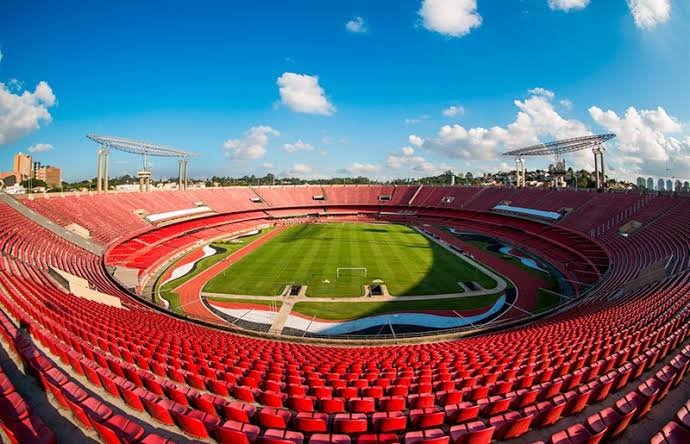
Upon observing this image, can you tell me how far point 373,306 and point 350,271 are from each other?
915 centimetres

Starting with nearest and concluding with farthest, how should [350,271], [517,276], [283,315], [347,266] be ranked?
[283,315]
[517,276]
[350,271]
[347,266]

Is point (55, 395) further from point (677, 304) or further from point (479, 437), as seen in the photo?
point (677, 304)

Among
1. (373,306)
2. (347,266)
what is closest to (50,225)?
(347,266)

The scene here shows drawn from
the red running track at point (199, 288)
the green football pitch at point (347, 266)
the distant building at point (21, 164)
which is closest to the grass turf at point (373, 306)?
the green football pitch at point (347, 266)

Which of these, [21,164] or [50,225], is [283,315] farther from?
[21,164]

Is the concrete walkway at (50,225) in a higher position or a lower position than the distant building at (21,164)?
lower

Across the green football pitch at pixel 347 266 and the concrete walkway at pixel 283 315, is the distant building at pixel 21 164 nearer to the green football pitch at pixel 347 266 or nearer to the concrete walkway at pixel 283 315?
the green football pitch at pixel 347 266

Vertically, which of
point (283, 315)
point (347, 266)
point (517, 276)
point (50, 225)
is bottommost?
point (283, 315)

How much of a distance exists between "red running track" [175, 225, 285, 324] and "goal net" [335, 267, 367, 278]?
12.1 metres

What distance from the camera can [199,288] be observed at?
3003 centimetres

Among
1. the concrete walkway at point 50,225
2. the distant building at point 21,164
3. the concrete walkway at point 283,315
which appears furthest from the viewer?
the distant building at point 21,164

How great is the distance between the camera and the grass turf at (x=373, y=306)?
2488 cm

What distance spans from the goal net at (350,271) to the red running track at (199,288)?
12091 mm

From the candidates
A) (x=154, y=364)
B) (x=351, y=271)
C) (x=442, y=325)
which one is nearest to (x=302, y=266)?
(x=351, y=271)
